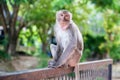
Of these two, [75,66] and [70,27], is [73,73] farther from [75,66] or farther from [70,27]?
[70,27]

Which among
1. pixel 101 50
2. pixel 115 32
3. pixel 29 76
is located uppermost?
pixel 29 76

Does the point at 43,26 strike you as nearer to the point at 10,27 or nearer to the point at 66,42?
the point at 10,27

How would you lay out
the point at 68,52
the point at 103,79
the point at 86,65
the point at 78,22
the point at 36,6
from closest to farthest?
the point at 68,52 < the point at 86,65 < the point at 103,79 < the point at 36,6 < the point at 78,22

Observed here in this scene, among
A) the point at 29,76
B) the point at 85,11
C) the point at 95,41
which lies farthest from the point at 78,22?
the point at 29,76

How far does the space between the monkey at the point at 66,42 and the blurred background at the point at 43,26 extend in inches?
95.4

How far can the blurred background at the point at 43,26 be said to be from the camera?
335 inches

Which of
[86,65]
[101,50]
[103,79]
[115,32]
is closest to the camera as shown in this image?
[86,65]

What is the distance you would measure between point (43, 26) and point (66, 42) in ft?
23.0

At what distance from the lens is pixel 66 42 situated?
3559mm

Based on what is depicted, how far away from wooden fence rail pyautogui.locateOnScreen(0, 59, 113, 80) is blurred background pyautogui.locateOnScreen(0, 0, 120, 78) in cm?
206

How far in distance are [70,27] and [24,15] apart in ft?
20.1

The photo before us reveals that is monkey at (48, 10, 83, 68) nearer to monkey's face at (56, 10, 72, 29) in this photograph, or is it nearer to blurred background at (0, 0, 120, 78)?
monkey's face at (56, 10, 72, 29)

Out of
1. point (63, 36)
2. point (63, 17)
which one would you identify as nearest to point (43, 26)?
point (63, 36)

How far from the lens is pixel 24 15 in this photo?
9.52 meters
